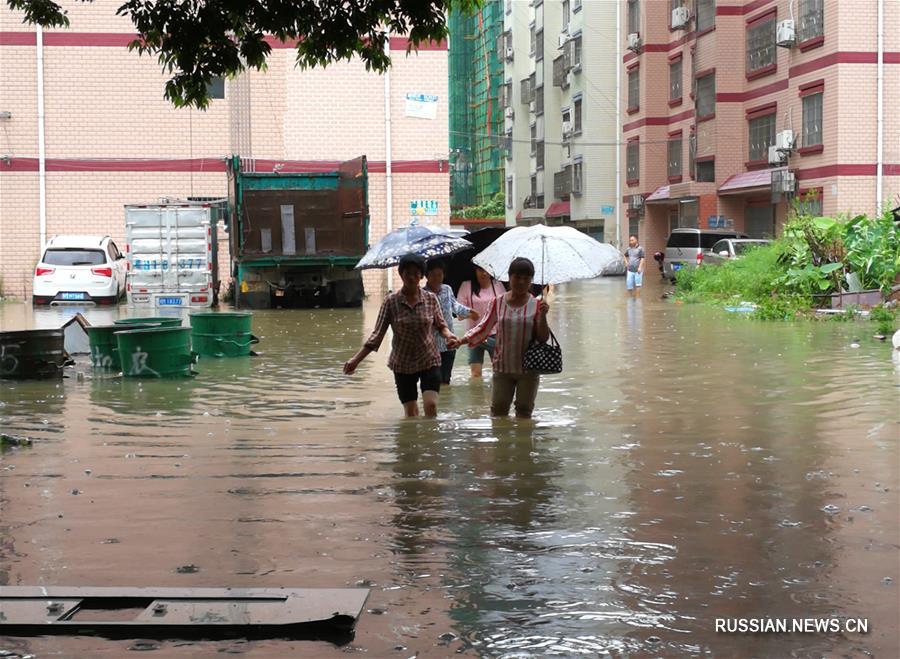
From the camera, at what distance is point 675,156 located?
52.1 m

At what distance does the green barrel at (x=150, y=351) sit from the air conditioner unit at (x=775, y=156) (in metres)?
29.9

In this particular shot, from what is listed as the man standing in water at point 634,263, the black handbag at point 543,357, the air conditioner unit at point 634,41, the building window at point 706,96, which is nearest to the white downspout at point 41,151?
the man standing in water at point 634,263

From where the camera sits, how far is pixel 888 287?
23.4 meters

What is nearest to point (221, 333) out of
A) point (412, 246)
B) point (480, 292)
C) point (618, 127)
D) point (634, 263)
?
point (480, 292)

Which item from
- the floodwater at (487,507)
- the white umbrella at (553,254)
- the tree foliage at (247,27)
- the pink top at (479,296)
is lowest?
the floodwater at (487,507)

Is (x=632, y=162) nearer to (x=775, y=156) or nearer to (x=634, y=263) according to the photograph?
(x=775, y=156)

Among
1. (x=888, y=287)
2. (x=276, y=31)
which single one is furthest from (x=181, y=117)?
(x=276, y=31)

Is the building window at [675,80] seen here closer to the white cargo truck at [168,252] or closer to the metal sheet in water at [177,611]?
the white cargo truck at [168,252]

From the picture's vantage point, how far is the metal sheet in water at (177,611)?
16.5ft

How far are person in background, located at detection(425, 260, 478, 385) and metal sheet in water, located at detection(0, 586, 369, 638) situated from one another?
6137 mm

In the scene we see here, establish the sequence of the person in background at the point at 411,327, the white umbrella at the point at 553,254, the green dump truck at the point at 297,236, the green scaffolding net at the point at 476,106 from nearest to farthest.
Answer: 1. the person in background at the point at 411,327
2. the white umbrella at the point at 553,254
3. the green dump truck at the point at 297,236
4. the green scaffolding net at the point at 476,106

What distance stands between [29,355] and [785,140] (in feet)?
100

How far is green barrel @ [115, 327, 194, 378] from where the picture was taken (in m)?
14.3

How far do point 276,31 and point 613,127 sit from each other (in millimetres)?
51677
